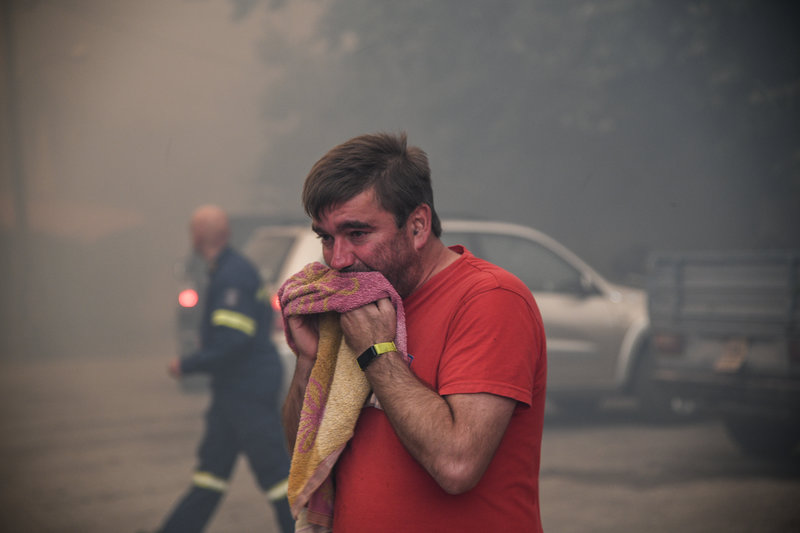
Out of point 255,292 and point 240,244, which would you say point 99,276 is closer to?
point 240,244

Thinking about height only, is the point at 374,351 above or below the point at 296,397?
above

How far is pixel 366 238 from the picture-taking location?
5.89 ft

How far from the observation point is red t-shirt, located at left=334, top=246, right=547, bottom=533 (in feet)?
5.39

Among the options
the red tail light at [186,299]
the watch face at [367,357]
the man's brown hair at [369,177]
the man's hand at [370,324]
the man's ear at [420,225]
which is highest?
the man's brown hair at [369,177]

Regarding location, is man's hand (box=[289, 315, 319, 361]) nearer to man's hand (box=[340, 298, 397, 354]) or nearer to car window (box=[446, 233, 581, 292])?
man's hand (box=[340, 298, 397, 354])

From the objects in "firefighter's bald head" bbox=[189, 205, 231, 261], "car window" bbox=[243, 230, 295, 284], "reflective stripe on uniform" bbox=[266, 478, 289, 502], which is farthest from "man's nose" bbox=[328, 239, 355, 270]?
"car window" bbox=[243, 230, 295, 284]

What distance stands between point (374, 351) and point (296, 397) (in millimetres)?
399

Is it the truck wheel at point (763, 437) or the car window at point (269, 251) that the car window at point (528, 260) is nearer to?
the car window at point (269, 251)

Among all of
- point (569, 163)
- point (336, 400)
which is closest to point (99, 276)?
point (569, 163)

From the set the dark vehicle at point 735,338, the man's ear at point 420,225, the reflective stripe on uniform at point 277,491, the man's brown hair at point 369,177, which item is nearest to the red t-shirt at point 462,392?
the man's ear at point 420,225

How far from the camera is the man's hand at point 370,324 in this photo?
167 centimetres

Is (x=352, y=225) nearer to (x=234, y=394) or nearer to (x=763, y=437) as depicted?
(x=234, y=394)

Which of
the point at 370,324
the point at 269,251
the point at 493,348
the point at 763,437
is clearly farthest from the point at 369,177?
the point at 763,437

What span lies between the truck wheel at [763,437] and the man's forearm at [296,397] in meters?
5.91
